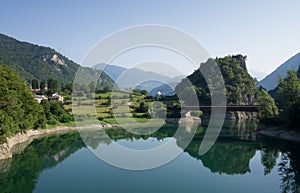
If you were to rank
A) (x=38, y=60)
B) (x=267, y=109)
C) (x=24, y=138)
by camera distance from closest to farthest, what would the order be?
(x=24, y=138) → (x=267, y=109) → (x=38, y=60)

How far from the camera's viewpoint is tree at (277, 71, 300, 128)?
111 ft

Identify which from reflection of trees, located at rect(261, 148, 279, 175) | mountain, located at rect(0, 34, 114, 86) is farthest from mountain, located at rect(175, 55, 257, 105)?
mountain, located at rect(0, 34, 114, 86)

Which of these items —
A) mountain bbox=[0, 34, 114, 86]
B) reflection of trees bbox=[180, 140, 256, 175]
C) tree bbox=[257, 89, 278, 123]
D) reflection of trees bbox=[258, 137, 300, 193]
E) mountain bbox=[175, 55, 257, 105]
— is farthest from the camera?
mountain bbox=[0, 34, 114, 86]

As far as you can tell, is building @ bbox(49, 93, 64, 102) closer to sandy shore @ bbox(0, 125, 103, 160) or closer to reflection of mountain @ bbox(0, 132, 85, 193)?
sandy shore @ bbox(0, 125, 103, 160)

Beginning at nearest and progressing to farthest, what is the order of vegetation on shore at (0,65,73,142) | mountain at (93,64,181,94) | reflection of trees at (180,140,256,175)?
mountain at (93,64,181,94)
reflection of trees at (180,140,256,175)
vegetation on shore at (0,65,73,142)

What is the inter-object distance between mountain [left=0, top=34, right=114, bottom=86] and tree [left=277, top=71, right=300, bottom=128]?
109123mm

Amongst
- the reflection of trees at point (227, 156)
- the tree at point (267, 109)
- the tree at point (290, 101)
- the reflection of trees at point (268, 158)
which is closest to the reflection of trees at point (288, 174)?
the reflection of trees at point (268, 158)

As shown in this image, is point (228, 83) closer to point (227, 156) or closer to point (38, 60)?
point (227, 156)

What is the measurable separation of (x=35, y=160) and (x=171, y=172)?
1254 centimetres

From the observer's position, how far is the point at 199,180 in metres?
19.3

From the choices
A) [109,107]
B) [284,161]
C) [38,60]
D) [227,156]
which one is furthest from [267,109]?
[38,60]

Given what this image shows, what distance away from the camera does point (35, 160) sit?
2589 cm

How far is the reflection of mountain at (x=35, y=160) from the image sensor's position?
59.7 ft

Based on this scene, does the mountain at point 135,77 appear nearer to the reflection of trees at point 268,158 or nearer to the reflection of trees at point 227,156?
the reflection of trees at point 227,156
